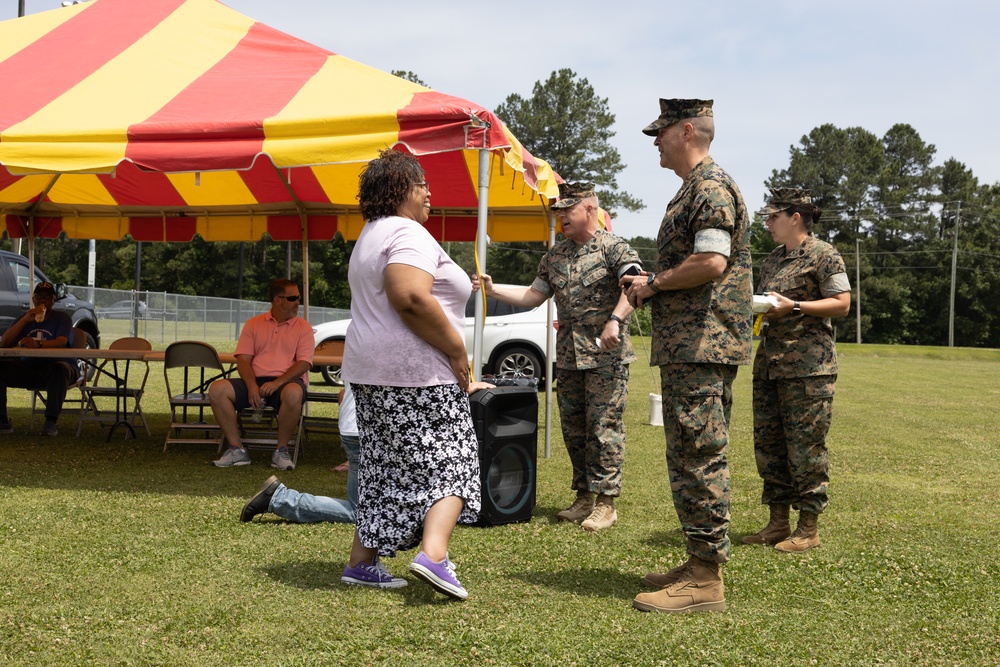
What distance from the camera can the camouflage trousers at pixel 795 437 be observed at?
4.90m

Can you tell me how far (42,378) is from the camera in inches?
361

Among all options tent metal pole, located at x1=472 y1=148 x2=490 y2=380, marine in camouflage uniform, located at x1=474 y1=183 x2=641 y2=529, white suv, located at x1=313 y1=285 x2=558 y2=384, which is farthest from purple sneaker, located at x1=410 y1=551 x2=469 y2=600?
white suv, located at x1=313 y1=285 x2=558 y2=384

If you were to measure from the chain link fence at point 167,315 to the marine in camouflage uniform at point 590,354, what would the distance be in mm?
23008

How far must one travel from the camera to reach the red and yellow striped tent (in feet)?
19.8

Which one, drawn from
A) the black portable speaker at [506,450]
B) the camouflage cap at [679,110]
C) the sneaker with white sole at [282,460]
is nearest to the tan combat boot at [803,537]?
the black portable speaker at [506,450]

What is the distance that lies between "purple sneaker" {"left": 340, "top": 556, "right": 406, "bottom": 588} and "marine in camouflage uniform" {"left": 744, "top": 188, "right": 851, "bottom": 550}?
2106 mm

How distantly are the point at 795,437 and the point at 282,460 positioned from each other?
3928mm

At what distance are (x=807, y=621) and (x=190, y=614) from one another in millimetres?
2377

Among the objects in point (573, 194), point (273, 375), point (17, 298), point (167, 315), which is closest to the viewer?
point (573, 194)

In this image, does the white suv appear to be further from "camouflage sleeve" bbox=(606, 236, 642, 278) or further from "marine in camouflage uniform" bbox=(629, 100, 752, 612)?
"marine in camouflage uniform" bbox=(629, 100, 752, 612)

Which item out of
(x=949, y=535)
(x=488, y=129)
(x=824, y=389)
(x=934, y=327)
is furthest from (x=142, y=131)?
(x=934, y=327)

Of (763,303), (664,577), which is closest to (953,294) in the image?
(763,303)

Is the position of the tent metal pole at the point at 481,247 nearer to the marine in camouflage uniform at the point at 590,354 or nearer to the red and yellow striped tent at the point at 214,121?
the red and yellow striped tent at the point at 214,121

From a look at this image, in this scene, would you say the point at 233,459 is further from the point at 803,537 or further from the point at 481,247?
the point at 803,537
